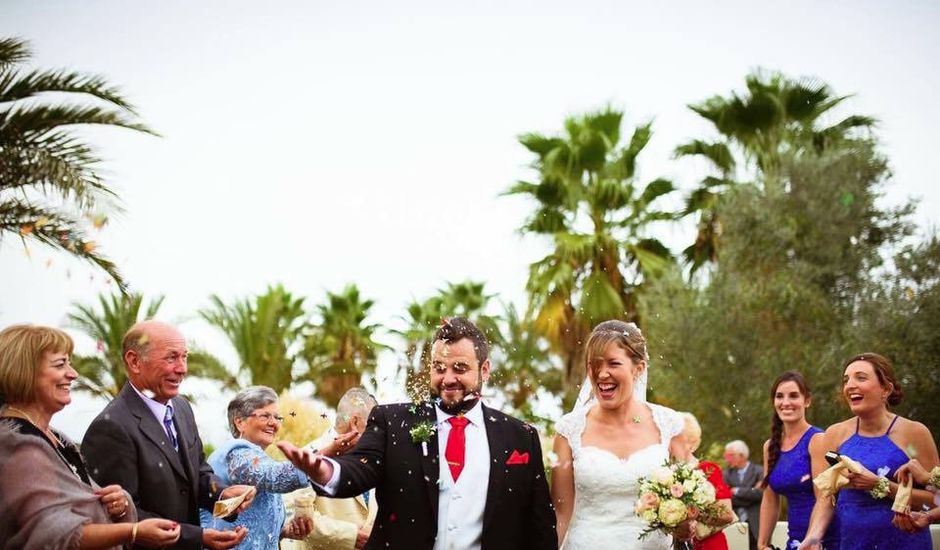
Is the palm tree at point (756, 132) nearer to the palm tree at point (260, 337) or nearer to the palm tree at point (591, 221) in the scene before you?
the palm tree at point (591, 221)

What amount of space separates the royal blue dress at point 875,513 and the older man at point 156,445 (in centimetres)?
421

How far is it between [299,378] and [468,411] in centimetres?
3038

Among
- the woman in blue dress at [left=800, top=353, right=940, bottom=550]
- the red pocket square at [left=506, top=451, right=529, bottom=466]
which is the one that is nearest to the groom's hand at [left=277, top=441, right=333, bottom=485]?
the red pocket square at [left=506, top=451, right=529, bottom=466]

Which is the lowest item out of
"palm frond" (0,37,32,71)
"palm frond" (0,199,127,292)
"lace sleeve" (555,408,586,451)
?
"lace sleeve" (555,408,586,451)

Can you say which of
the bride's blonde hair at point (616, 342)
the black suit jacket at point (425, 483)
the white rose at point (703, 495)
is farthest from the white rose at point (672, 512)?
the bride's blonde hair at point (616, 342)

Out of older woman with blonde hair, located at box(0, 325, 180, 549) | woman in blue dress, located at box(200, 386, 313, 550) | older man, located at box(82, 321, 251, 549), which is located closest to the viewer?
older woman with blonde hair, located at box(0, 325, 180, 549)

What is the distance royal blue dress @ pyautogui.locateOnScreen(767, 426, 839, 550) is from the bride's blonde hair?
8.64 ft

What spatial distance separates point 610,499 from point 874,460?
2.08 metres

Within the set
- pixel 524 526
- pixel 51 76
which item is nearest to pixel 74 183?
pixel 51 76

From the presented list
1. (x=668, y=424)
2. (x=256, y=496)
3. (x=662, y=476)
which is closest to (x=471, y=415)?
(x=662, y=476)

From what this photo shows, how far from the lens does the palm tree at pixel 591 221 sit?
27.3m

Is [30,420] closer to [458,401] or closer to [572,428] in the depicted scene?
[458,401]

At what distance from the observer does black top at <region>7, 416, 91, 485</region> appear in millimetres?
4750

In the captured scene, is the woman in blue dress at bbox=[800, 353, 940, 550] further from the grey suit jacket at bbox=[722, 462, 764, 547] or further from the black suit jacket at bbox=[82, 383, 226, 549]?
the grey suit jacket at bbox=[722, 462, 764, 547]
